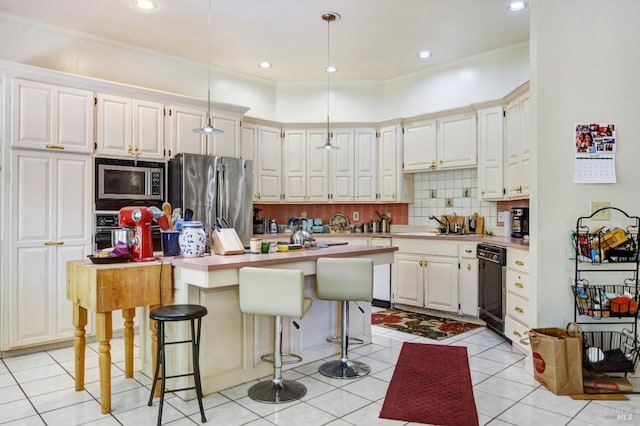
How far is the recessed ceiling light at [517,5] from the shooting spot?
12.6 feet

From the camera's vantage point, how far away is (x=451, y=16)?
416 cm

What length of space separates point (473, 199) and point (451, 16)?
2.22m

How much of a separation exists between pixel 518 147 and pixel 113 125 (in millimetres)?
3979

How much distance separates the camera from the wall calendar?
3072mm

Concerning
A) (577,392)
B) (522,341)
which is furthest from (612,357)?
(522,341)

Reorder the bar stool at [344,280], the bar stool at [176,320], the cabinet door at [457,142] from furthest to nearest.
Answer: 1. the cabinet door at [457,142]
2. the bar stool at [344,280]
3. the bar stool at [176,320]

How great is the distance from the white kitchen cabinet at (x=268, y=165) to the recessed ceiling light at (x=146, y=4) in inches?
80.2

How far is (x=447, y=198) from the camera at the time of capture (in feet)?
18.6

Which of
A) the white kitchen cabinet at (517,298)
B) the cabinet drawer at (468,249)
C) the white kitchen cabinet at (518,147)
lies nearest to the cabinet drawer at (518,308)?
the white kitchen cabinet at (517,298)

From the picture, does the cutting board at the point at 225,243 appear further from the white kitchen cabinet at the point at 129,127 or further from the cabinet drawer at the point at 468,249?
the cabinet drawer at the point at 468,249

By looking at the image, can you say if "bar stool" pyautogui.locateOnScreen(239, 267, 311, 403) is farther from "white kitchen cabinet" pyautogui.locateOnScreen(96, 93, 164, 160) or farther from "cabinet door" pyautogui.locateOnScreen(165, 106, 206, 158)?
"cabinet door" pyautogui.locateOnScreen(165, 106, 206, 158)

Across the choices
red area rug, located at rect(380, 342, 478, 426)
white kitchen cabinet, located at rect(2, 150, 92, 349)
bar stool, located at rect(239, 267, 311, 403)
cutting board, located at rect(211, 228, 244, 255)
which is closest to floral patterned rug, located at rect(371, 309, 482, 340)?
red area rug, located at rect(380, 342, 478, 426)

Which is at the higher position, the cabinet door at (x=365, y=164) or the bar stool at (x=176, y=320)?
the cabinet door at (x=365, y=164)

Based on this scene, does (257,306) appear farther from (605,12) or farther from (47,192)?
(605,12)
